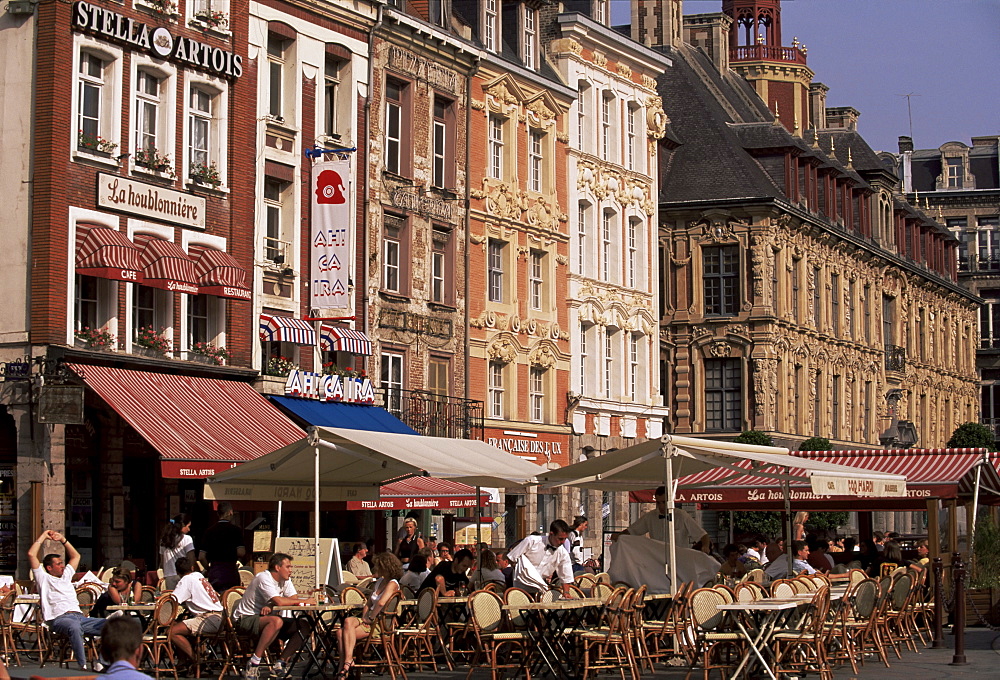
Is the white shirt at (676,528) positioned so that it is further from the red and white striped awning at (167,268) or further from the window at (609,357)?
the window at (609,357)

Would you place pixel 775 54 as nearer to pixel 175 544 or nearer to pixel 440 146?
pixel 440 146

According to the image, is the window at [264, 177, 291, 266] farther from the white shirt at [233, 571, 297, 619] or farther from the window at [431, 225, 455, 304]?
the white shirt at [233, 571, 297, 619]

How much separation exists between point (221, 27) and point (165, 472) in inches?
338

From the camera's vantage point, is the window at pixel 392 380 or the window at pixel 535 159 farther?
the window at pixel 535 159

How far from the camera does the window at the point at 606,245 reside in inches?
1697

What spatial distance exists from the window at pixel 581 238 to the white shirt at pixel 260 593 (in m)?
25.3

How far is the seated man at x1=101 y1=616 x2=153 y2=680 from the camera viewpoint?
9.52 metres

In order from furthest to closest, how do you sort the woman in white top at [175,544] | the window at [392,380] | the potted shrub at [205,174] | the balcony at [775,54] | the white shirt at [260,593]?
the balcony at [775,54]
the window at [392,380]
the potted shrub at [205,174]
the woman in white top at [175,544]
the white shirt at [260,593]

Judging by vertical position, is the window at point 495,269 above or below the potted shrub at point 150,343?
above

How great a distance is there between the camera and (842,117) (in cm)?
7231

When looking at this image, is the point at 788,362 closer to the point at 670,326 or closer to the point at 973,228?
the point at 670,326

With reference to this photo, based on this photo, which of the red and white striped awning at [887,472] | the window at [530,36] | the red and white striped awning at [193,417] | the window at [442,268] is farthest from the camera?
the window at [530,36]

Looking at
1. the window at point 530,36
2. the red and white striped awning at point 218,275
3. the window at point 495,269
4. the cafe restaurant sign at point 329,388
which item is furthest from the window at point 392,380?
the window at point 530,36

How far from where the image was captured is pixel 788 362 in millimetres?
53000
